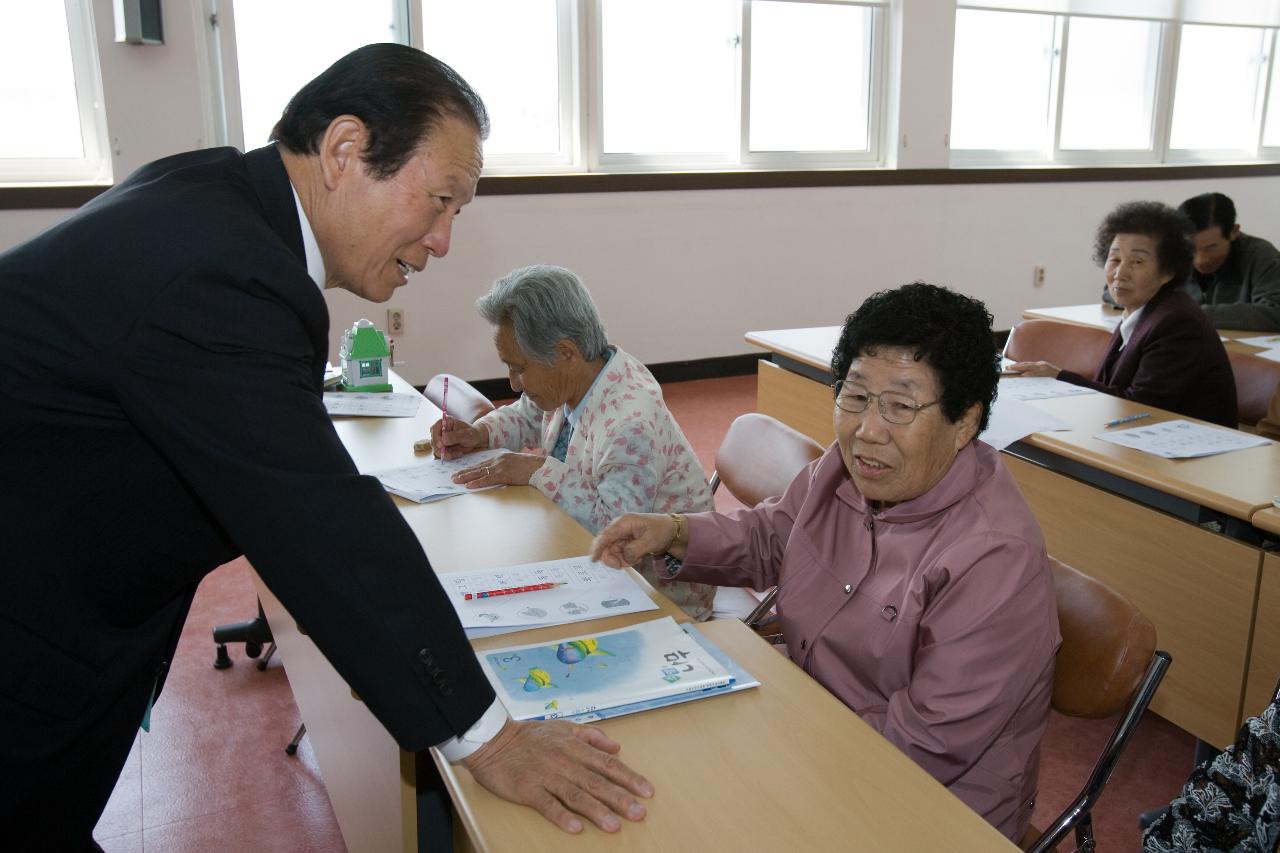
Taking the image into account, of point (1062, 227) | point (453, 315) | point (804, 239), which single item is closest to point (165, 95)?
point (453, 315)

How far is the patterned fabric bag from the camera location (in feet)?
4.44

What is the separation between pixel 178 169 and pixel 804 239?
583 cm

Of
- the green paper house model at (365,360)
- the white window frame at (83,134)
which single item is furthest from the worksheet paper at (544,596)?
the white window frame at (83,134)

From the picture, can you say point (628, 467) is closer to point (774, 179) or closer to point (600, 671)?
point (600, 671)

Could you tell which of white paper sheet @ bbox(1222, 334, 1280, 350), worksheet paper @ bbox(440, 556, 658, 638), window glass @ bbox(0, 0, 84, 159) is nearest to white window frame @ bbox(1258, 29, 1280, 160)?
white paper sheet @ bbox(1222, 334, 1280, 350)

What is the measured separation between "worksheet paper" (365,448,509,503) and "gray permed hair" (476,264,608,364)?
29 cm

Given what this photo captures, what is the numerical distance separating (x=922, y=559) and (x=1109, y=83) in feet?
23.8

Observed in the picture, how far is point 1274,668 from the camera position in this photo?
7.20 feet

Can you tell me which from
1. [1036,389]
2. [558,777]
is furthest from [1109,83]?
[558,777]

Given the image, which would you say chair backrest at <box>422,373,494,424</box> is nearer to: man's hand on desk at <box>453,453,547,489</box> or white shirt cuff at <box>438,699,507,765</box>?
man's hand on desk at <box>453,453,547,489</box>

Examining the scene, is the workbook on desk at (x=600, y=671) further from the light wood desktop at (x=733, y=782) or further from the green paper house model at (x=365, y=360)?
the green paper house model at (x=365, y=360)

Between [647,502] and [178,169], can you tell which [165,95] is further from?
[178,169]

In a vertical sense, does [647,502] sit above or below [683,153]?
below

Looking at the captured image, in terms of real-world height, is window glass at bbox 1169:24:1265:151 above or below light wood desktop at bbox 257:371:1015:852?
above
